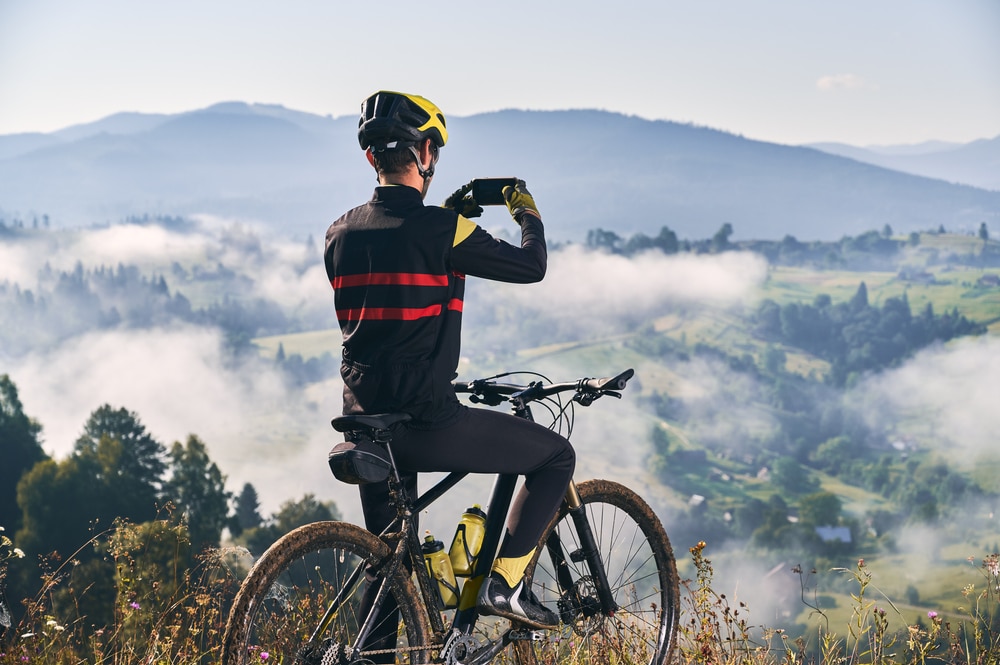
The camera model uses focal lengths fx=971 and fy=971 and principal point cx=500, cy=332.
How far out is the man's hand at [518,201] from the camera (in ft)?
13.0

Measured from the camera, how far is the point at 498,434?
378 cm

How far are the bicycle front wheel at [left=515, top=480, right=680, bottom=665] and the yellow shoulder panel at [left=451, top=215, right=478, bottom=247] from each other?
4.40ft

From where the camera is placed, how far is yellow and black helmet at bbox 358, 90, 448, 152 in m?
3.72

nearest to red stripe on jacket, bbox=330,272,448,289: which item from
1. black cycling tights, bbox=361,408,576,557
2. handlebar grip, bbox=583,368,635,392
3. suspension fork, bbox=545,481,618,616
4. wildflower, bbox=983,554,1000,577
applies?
black cycling tights, bbox=361,408,576,557

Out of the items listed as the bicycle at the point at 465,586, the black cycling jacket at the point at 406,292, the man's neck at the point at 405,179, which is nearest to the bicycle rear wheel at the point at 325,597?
the bicycle at the point at 465,586

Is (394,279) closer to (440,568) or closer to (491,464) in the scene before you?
(491,464)

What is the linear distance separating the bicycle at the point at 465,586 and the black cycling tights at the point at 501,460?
93 millimetres

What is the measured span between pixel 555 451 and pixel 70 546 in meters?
80.1

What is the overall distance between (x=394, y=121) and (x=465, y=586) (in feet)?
6.19

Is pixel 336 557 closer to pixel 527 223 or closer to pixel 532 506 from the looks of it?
pixel 532 506

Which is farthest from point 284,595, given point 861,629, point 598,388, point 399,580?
point 861,629

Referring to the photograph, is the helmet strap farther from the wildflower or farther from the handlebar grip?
the wildflower

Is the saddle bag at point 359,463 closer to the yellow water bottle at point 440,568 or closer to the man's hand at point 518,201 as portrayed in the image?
the yellow water bottle at point 440,568

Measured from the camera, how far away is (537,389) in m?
4.20
